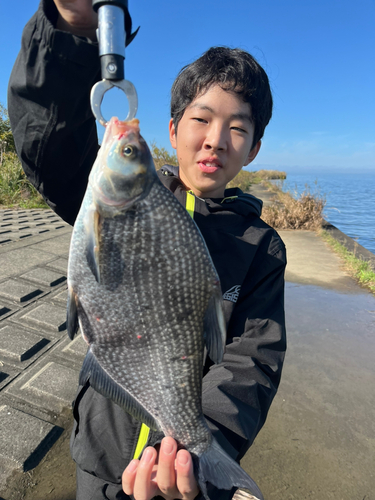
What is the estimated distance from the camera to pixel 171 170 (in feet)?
7.79

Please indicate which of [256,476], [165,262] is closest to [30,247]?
[256,476]

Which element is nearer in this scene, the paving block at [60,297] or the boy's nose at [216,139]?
the boy's nose at [216,139]

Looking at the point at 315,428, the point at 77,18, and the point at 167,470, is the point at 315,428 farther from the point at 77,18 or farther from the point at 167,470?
the point at 77,18

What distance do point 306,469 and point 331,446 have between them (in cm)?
41

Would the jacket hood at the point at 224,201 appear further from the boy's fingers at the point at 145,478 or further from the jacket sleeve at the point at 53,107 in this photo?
the boy's fingers at the point at 145,478

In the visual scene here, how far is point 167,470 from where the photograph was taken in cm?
134

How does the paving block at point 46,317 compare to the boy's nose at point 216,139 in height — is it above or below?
below

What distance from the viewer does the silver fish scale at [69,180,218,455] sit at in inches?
53.0

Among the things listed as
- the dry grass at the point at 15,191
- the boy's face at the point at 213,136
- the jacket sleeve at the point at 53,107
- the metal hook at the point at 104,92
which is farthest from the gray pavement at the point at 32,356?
the dry grass at the point at 15,191

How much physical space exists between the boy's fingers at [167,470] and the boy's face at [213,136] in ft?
5.05

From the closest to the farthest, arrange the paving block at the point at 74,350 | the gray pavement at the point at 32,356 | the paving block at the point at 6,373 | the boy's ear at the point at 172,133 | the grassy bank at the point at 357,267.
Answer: the boy's ear at the point at 172,133 < the gray pavement at the point at 32,356 < the paving block at the point at 6,373 < the paving block at the point at 74,350 < the grassy bank at the point at 357,267

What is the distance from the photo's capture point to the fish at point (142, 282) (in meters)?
1.34

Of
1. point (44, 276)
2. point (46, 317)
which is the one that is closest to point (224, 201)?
point (46, 317)

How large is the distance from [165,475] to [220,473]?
0.26m
